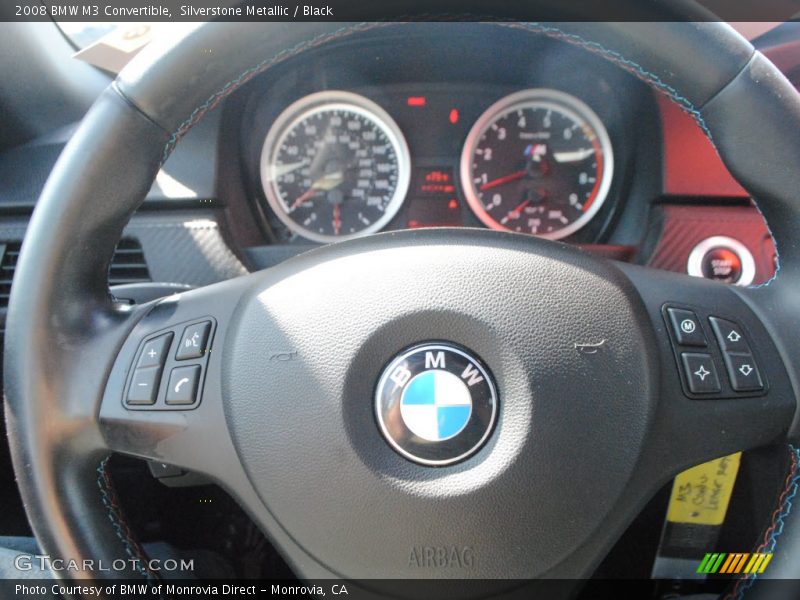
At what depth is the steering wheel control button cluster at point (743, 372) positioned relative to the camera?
0.81 metres

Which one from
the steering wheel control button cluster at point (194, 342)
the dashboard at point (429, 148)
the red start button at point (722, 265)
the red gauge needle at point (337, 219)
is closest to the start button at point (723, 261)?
Answer: the red start button at point (722, 265)

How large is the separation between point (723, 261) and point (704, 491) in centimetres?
49

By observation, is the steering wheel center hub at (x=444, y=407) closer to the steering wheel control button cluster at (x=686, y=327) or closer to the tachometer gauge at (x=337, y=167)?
the steering wheel control button cluster at (x=686, y=327)

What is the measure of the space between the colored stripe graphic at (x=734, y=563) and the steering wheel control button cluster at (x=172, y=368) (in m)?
0.62

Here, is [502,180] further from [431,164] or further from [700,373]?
[700,373]

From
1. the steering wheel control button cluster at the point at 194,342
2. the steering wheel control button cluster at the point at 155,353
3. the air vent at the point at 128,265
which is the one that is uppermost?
the steering wheel control button cluster at the point at 194,342

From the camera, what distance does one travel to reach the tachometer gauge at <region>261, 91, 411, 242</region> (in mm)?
1655

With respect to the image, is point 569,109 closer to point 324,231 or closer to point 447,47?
point 447,47

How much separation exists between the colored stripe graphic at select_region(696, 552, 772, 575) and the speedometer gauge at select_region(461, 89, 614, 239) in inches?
28.9

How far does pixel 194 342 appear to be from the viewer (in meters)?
0.85

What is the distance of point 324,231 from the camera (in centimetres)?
169

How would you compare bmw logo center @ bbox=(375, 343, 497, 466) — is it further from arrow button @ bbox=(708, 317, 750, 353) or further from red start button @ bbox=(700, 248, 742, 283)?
red start button @ bbox=(700, 248, 742, 283)

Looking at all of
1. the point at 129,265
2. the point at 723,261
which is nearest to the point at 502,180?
the point at 723,261

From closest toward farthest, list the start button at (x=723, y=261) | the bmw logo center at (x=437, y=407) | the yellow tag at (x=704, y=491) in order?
1. the bmw logo center at (x=437, y=407)
2. the yellow tag at (x=704, y=491)
3. the start button at (x=723, y=261)
